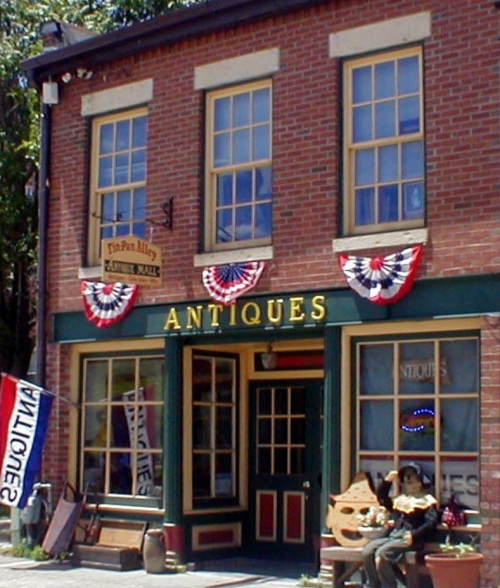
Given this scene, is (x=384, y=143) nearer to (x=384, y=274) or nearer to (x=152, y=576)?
(x=384, y=274)

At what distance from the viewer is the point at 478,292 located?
11234 mm

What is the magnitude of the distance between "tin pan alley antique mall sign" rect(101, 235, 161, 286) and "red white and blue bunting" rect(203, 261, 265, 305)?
63 centimetres

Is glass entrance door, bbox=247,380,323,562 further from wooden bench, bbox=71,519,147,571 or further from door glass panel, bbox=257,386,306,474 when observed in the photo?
wooden bench, bbox=71,519,147,571

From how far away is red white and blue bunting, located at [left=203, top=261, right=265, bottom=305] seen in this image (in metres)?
12.9

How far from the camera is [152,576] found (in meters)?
13.1

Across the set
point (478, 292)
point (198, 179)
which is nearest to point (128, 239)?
point (198, 179)

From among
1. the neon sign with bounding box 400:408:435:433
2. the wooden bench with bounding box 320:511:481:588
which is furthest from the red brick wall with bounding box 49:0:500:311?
the wooden bench with bounding box 320:511:481:588

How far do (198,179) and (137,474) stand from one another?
361cm

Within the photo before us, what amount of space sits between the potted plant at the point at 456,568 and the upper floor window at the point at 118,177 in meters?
5.56

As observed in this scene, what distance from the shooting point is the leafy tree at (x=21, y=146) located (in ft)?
63.0

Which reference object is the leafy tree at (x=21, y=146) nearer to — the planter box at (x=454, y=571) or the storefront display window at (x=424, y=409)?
the storefront display window at (x=424, y=409)

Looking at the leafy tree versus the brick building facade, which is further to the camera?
the leafy tree

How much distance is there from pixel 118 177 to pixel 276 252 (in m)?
2.79

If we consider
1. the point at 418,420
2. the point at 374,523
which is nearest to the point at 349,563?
the point at 374,523
